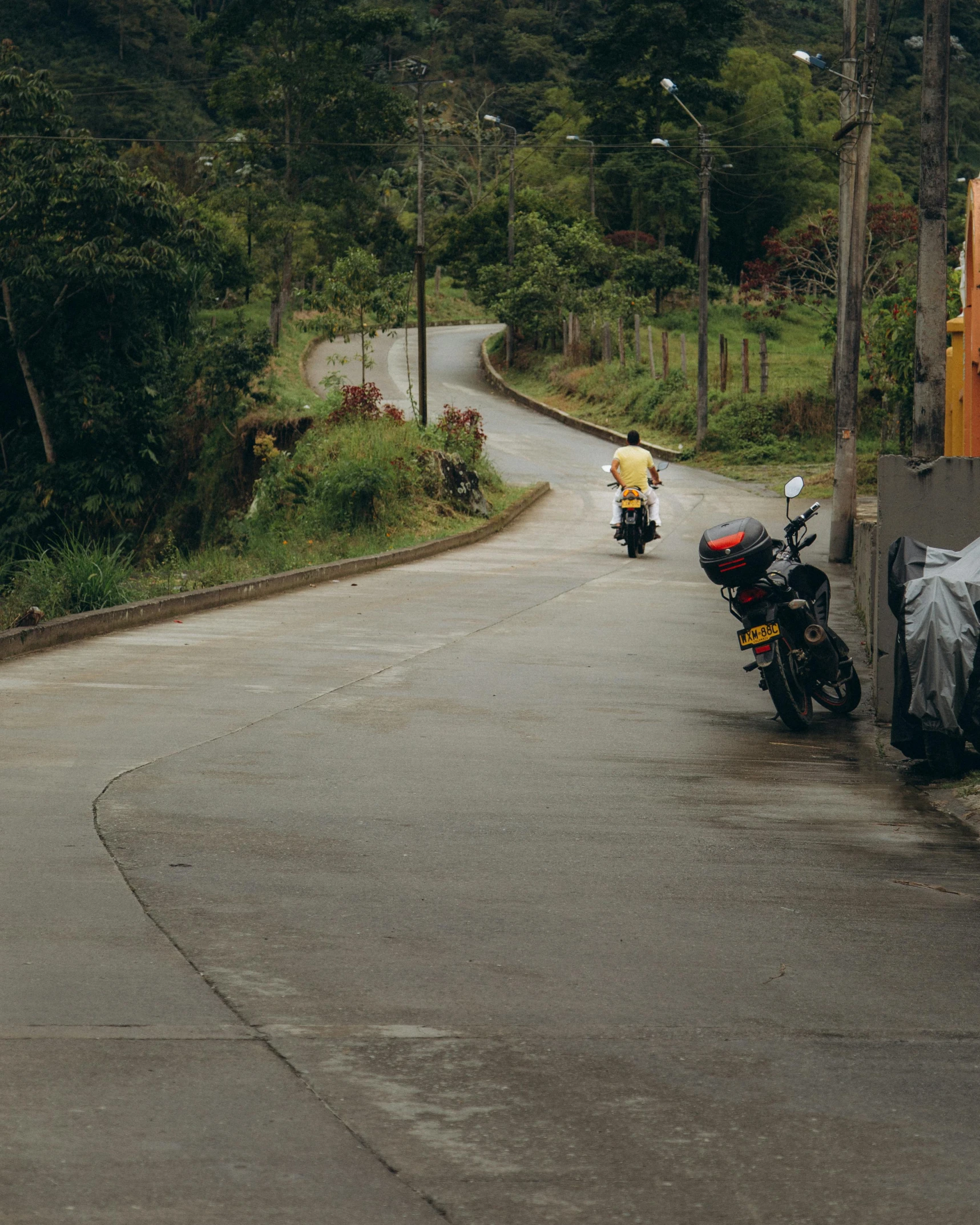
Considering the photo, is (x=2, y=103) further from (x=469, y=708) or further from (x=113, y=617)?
(x=469, y=708)

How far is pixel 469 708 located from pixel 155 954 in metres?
5.94

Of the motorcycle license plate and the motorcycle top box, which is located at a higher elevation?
the motorcycle top box

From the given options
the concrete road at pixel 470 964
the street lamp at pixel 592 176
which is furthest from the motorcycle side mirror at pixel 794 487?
the street lamp at pixel 592 176

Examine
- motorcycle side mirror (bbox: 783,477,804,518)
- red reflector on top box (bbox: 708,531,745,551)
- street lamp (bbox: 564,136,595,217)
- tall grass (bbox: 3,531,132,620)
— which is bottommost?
tall grass (bbox: 3,531,132,620)

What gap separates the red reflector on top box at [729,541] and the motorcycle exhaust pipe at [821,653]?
2.59 ft

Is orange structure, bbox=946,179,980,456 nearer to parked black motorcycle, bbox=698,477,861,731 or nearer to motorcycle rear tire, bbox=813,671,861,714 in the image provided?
motorcycle rear tire, bbox=813,671,861,714

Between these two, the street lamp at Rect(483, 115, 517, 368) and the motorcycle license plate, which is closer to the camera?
the motorcycle license plate

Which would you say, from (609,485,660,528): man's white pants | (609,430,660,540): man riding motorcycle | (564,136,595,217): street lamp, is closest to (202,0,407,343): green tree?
(564,136,595,217): street lamp

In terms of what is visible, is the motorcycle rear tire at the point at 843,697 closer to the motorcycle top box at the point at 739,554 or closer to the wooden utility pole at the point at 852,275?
the motorcycle top box at the point at 739,554

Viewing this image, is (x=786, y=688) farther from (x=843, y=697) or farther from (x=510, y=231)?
(x=510, y=231)

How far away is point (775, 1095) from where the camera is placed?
4371mm

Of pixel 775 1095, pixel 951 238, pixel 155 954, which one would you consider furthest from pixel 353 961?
pixel 951 238

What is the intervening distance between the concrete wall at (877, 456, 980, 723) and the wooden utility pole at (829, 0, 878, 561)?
496 inches

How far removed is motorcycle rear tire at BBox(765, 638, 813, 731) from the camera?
428 inches
